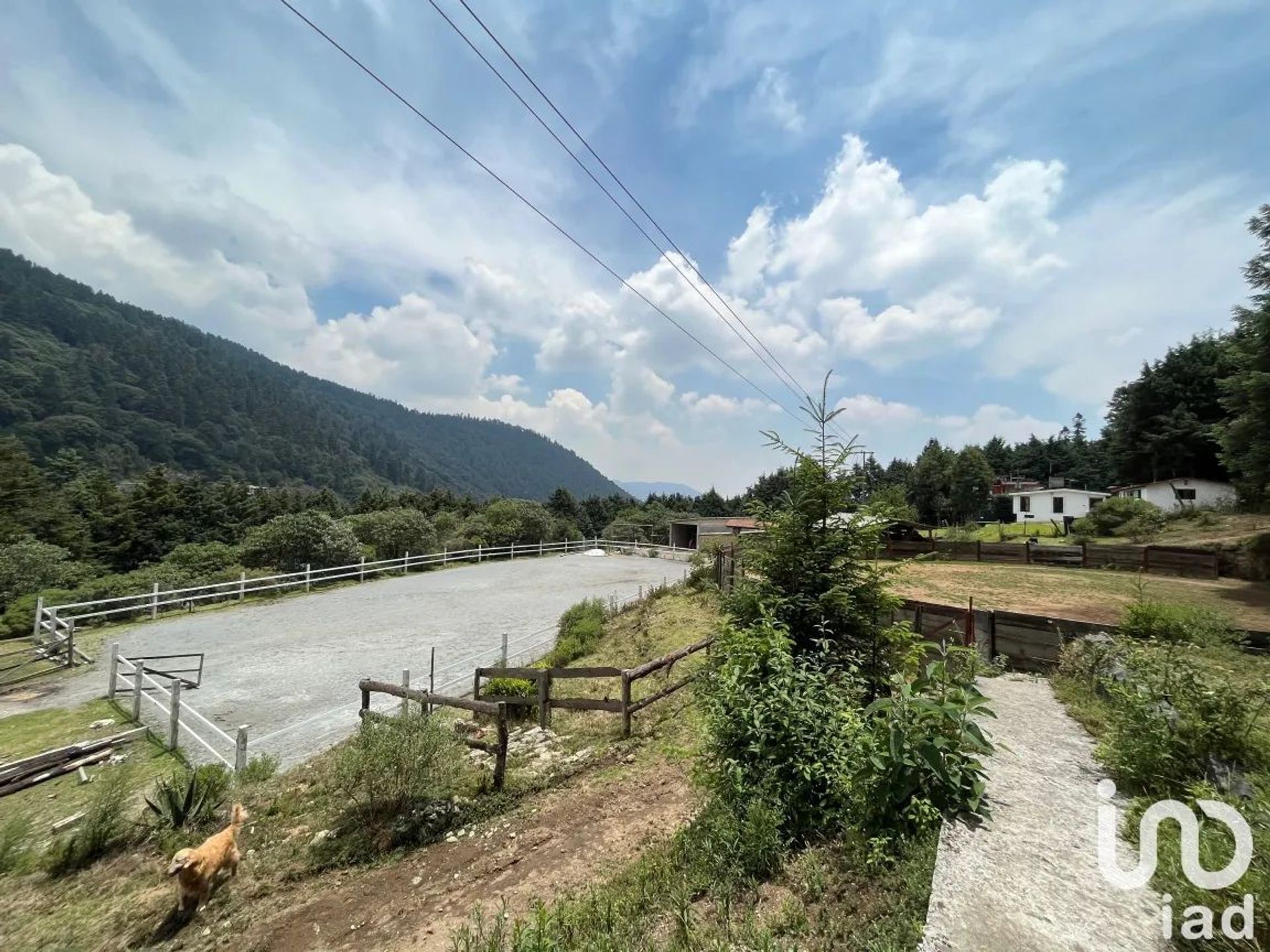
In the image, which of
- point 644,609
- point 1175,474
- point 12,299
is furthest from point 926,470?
point 12,299

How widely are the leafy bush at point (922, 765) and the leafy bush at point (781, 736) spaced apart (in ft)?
0.73

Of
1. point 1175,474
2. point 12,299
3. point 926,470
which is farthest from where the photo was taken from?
point 12,299

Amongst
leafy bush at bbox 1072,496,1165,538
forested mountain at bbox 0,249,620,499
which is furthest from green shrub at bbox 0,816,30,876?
forested mountain at bbox 0,249,620,499

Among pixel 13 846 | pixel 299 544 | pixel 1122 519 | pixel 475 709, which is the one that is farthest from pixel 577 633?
pixel 1122 519

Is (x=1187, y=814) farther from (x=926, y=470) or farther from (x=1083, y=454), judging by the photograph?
(x=1083, y=454)

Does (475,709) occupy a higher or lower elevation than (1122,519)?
lower

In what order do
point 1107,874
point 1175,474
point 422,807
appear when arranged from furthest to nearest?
point 1175,474 → point 422,807 → point 1107,874

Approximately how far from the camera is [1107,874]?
3.01 metres

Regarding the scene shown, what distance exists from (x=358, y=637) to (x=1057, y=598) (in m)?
19.7

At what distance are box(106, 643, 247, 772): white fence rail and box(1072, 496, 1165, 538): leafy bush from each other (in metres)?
37.6

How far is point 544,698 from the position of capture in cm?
792

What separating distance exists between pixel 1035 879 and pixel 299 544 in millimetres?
27204

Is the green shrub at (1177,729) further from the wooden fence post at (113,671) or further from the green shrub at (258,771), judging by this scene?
the wooden fence post at (113,671)

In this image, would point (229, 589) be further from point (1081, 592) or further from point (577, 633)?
point (1081, 592)
